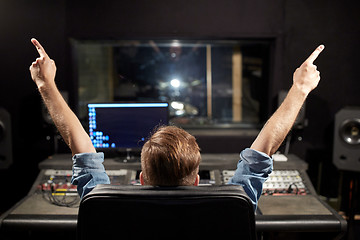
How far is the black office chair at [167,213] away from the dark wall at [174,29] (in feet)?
7.94

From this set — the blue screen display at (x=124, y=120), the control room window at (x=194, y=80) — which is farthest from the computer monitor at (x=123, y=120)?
the control room window at (x=194, y=80)

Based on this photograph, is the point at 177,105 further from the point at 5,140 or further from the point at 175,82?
the point at 5,140

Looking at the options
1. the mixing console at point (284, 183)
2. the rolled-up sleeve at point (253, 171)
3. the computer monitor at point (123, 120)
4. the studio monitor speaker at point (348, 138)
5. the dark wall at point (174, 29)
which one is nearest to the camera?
the rolled-up sleeve at point (253, 171)

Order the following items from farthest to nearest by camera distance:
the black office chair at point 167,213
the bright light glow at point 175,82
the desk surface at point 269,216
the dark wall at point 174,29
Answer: the bright light glow at point 175,82 < the dark wall at point 174,29 < the desk surface at point 269,216 < the black office chair at point 167,213

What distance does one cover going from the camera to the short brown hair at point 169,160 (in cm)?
99

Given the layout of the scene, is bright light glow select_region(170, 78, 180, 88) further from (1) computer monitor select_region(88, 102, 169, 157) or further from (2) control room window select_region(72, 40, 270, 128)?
(1) computer monitor select_region(88, 102, 169, 157)

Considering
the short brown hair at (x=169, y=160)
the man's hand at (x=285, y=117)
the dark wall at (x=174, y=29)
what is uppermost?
the dark wall at (x=174, y=29)

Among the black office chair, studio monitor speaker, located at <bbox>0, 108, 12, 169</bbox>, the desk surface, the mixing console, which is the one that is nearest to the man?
Result: the black office chair

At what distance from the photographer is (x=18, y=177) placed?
10.8ft

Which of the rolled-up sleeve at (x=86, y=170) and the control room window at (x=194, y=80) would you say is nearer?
the rolled-up sleeve at (x=86, y=170)

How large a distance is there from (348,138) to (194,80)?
183 cm

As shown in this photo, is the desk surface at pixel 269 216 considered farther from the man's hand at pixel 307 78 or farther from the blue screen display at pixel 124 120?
the man's hand at pixel 307 78

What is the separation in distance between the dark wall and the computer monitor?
0.65 meters

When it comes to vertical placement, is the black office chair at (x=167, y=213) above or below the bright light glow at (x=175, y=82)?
below
